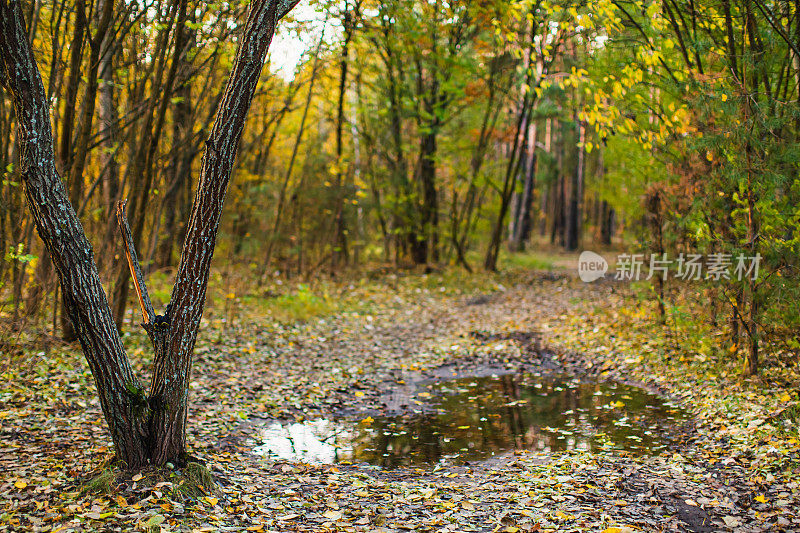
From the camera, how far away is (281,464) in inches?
195

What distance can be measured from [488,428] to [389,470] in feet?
4.79

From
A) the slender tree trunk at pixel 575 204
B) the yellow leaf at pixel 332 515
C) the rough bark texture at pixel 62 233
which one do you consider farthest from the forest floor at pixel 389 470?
the slender tree trunk at pixel 575 204

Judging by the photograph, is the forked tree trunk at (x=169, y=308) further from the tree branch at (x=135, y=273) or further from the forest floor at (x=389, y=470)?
the forest floor at (x=389, y=470)

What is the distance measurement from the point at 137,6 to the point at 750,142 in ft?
22.9

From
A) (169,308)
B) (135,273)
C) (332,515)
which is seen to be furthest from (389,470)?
(135,273)

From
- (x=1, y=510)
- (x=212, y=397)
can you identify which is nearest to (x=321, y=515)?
(x=1, y=510)

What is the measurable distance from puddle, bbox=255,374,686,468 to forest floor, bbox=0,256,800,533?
19 centimetres

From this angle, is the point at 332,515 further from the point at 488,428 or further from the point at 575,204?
the point at 575,204

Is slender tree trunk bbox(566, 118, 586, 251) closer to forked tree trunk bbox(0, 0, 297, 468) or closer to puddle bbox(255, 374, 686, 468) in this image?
puddle bbox(255, 374, 686, 468)

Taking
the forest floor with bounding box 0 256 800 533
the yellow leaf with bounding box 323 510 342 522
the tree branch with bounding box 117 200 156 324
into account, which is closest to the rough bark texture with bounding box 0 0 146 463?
the tree branch with bounding box 117 200 156 324

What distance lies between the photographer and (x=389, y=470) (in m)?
4.93

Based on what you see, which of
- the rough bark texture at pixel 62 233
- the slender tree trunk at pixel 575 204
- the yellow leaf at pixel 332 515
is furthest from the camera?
the slender tree trunk at pixel 575 204

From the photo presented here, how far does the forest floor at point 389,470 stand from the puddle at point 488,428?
191 millimetres

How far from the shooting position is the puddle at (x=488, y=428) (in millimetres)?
5324
